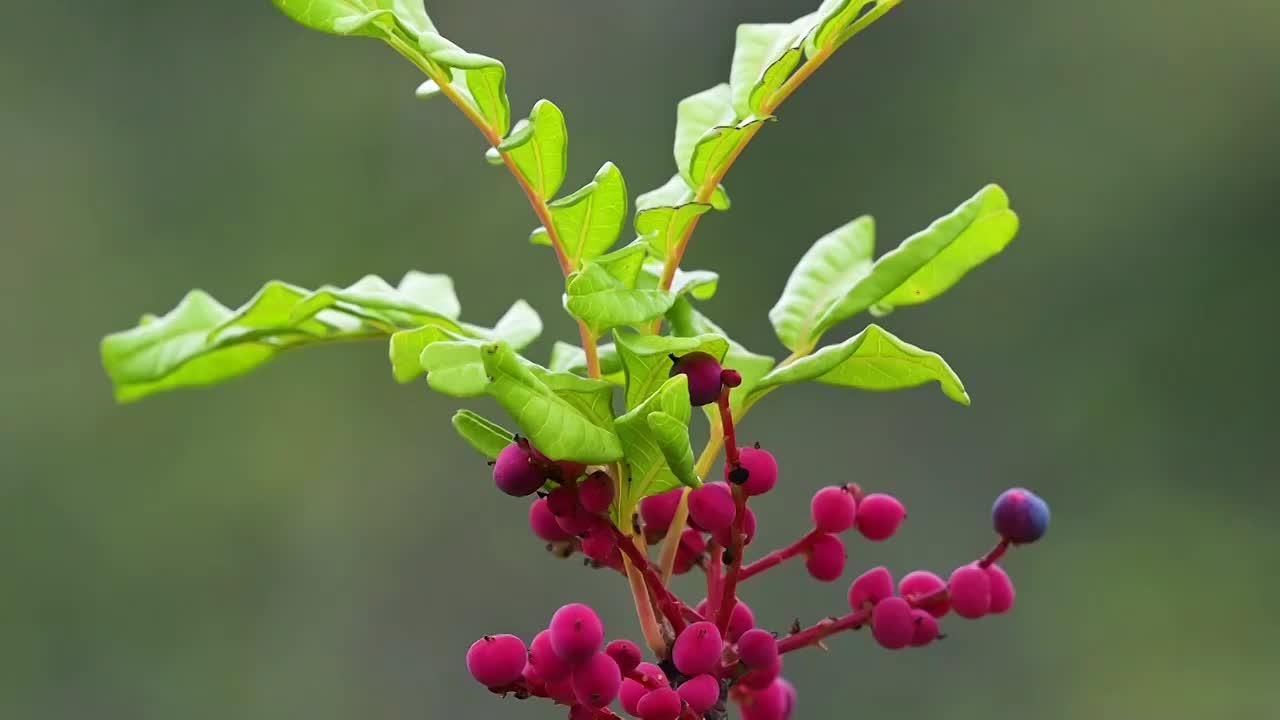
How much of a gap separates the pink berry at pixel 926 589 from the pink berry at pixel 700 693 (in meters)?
0.15

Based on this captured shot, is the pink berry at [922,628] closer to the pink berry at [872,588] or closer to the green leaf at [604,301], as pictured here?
the pink berry at [872,588]

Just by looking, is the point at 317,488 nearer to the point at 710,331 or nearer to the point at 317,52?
the point at 317,52

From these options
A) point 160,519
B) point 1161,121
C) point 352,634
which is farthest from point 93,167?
point 1161,121

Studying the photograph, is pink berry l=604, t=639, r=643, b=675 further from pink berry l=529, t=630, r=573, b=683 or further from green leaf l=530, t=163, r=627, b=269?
green leaf l=530, t=163, r=627, b=269

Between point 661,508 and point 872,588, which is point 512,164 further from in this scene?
point 872,588

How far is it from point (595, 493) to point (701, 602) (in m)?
0.10

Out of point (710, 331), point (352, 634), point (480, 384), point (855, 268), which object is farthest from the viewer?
point (352, 634)

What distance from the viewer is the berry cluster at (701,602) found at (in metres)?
0.57

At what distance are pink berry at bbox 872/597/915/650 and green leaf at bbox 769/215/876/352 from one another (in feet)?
0.52

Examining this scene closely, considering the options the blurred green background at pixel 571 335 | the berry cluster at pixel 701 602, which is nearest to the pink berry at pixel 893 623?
the berry cluster at pixel 701 602

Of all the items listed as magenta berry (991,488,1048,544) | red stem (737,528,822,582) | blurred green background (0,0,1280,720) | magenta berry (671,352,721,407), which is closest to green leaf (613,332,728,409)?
magenta berry (671,352,721,407)

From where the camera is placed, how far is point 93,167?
285cm

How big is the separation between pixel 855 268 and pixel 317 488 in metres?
2.19

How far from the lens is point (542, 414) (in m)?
0.52
